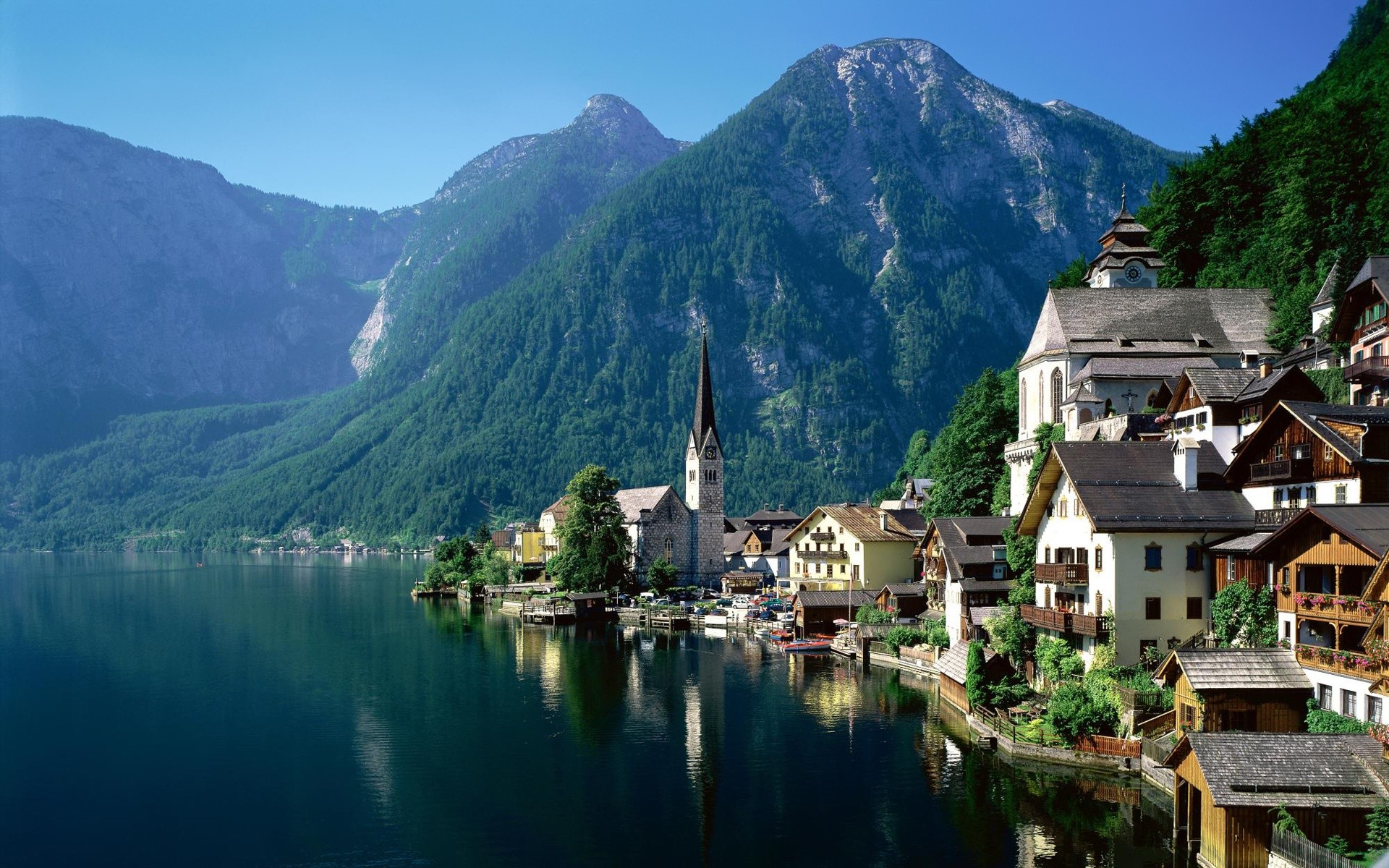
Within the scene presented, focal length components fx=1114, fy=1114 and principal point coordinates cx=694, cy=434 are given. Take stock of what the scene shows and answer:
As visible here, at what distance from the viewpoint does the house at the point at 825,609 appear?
9381 cm

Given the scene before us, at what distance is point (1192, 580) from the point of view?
47.9 meters

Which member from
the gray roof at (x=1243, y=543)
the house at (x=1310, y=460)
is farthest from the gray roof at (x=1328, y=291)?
the gray roof at (x=1243, y=543)

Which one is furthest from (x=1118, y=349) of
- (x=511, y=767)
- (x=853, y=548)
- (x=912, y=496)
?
(x=912, y=496)

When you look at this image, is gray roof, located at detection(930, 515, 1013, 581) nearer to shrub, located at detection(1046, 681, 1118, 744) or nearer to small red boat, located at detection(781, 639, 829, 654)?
small red boat, located at detection(781, 639, 829, 654)

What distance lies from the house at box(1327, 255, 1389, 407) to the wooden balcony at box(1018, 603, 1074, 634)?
17.3m

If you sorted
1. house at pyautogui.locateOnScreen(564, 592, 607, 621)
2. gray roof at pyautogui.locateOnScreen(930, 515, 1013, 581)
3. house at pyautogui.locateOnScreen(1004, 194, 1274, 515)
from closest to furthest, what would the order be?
house at pyautogui.locateOnScreen(1004, 194, 1274, 515) → gray roof at pyautogui.locateOnScreen(930, 515, 1013, 581) → house at pyautogui.locateOnScreen(564, 592, 607, 621)

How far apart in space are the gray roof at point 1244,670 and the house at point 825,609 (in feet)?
174

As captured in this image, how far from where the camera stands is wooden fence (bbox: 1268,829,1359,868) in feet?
93.6

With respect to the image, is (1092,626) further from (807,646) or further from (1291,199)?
(1291,199)

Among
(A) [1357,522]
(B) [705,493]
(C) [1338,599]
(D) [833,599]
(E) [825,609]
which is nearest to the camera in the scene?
(C) [1338,599]

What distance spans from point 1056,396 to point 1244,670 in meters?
39.5

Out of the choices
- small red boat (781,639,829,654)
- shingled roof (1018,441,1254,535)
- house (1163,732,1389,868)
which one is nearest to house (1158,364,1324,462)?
shingled roof (1018,441,1254,535)

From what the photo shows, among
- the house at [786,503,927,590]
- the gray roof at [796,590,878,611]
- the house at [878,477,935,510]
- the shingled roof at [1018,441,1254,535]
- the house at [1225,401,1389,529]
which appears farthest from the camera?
the house at [878,477,935,510]

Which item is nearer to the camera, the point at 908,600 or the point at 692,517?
the point at 908,600
